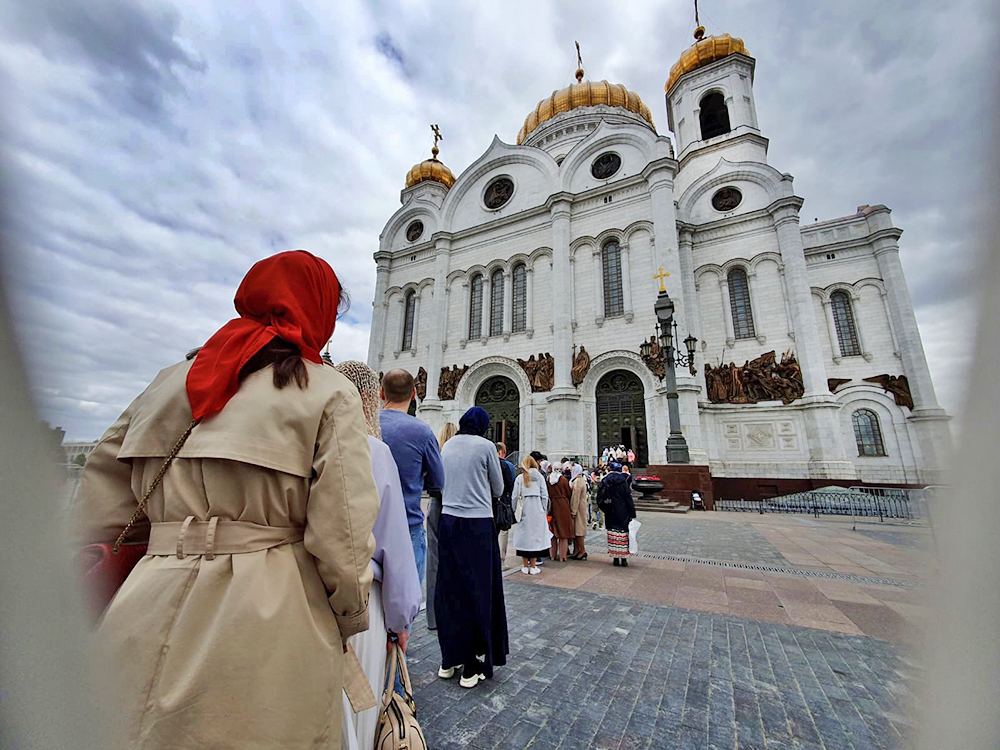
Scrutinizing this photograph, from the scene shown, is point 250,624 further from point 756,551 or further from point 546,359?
point 546,359

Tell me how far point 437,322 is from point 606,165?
1008cm

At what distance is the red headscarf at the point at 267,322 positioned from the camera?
4.07ft

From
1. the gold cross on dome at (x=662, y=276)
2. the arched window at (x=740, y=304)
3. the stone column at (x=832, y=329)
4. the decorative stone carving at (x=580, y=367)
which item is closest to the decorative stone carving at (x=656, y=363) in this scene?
the gold cross on dome at (x=662, y=276)

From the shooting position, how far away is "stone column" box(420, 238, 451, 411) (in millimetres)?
19469

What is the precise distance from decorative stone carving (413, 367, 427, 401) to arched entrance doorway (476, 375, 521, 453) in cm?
267

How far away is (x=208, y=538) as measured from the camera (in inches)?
45.6

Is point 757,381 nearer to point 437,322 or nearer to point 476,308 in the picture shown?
point 476,308

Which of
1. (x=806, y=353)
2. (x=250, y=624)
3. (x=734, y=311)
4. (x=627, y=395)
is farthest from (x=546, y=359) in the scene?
(x=250, y=624)

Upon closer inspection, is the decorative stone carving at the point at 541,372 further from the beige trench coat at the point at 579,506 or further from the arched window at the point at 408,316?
the beige trench coat at the point at 579,506

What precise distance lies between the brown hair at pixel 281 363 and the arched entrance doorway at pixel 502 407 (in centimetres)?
1589

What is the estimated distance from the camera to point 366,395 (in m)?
2.32

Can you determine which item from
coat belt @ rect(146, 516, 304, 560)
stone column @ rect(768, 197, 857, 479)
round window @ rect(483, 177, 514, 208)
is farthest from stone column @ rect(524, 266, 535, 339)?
coat belt @ rect(146, 516, 304, 560)

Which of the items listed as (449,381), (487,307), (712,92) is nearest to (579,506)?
(449,381)

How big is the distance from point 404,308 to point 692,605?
20.5 metres
